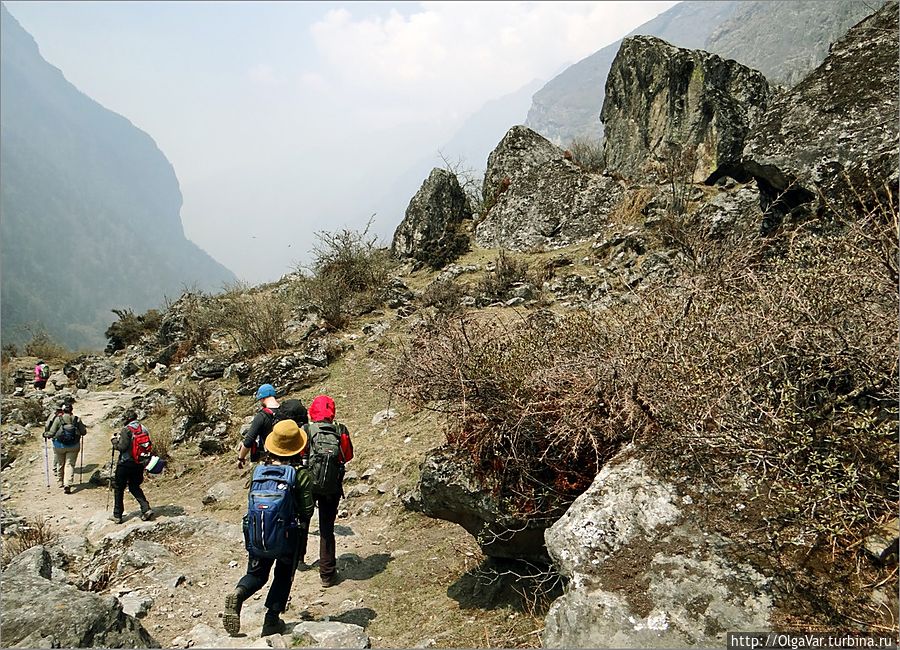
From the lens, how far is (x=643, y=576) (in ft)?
8.39

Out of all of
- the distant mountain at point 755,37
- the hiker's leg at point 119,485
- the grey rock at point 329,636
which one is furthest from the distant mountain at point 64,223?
the distant mountain at point 755,37

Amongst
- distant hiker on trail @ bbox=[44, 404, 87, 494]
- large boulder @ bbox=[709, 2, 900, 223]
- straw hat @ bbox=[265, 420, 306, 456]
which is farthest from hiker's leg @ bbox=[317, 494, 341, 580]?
distant hiker on trail @ bbox=[44, 404, 87, 494]

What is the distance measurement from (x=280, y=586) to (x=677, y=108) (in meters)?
14.9

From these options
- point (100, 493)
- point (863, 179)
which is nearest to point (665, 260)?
point (863, 179)

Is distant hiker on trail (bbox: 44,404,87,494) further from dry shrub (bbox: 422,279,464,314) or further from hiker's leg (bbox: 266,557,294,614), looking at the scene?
hiker's leg (bbox: 266,557,294,614)

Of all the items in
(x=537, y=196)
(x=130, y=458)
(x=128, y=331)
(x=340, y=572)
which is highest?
(x=128, y=331)

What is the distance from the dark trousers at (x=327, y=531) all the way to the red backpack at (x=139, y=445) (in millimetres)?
3610

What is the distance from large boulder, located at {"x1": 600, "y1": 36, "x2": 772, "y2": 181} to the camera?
13.0 metres

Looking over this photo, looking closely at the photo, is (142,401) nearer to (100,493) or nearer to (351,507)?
(100,493)

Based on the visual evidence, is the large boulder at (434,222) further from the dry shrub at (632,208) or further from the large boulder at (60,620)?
the large boulder at (60,620)

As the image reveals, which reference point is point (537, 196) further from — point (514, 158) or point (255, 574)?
point (255, 574)

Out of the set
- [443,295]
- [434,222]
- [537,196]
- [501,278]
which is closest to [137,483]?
[443,295]

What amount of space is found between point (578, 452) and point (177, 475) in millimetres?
7743

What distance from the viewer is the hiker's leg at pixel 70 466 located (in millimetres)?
8742
